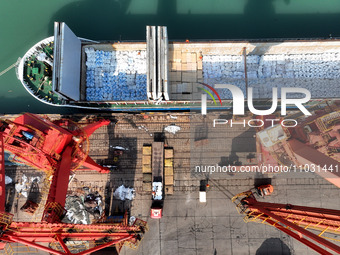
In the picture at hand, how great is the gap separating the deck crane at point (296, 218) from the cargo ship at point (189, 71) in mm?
Result: 9935

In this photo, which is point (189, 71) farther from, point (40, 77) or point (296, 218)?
point (296, 218)

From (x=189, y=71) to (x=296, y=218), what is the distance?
1707 cm

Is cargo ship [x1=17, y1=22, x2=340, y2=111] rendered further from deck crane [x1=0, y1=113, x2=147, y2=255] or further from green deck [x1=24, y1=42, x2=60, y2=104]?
deck crane [x1=0, y1=113, x2=147, y2=255]

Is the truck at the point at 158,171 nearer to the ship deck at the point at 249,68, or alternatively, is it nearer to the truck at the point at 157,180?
the truck at the point at 157,180

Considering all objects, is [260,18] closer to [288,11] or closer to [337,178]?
[288,11]

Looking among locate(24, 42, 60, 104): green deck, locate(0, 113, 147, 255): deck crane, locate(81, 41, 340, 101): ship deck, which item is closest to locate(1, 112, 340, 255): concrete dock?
locate(24, 42, 60, 104): green deck

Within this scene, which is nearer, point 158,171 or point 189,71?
point 158,171

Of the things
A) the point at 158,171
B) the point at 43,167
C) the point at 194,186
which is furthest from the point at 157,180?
the point at 43,167

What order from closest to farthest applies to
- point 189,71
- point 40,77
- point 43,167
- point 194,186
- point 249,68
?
point 43,167, point 194,186, point 40,77, point 189,71, point 249,68

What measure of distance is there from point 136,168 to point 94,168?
434cm

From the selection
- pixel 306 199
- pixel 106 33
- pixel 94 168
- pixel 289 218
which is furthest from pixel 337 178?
pixel 106 33

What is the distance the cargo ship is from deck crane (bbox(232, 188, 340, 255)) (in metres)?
9.93

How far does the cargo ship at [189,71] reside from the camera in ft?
82.2

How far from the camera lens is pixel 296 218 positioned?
19.9 metres
